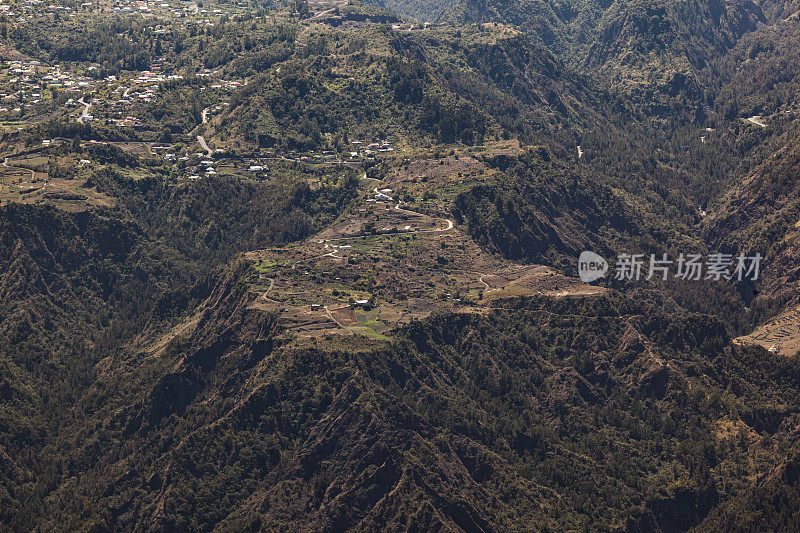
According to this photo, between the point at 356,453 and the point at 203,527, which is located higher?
the point at 356,453

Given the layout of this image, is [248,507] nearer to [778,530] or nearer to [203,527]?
[203,527]

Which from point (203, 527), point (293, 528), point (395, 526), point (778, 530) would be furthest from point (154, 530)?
point (778, 530)

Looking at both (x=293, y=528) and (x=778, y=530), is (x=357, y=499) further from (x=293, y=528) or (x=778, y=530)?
(x=778, y=530)

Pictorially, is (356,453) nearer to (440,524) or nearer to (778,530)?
(440,524)

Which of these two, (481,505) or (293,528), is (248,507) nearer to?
(293,528)

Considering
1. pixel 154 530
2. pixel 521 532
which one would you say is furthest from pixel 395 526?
pixel 154 530

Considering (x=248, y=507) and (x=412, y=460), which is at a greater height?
(x=412, y=460)

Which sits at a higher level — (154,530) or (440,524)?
(440,524)

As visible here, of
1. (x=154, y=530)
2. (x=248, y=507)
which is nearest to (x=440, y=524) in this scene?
(x=248, y=507)
